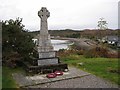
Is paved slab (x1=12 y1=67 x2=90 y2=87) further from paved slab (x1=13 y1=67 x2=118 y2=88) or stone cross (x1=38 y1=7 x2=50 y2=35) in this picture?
stone cross (x1=38 y1=7 x2=50 y2=35)

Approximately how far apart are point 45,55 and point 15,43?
362 centimetres

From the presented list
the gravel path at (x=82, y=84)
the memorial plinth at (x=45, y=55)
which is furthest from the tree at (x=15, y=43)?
the gravel path at (x=82, y=84)

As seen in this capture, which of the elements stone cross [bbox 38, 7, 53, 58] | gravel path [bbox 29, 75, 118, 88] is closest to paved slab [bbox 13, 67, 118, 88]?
gravel path [bbox 29, 75, 118, 88]

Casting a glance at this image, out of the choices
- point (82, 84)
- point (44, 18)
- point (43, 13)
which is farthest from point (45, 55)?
point (82, 84)

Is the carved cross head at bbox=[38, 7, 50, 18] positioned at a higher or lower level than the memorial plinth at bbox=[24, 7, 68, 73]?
higher

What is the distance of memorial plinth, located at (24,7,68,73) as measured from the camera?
15.9 meters

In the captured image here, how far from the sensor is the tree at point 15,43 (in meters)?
17.9

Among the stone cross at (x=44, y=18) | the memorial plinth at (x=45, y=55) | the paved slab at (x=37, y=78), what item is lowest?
the paved slab at (x=37, y=78)

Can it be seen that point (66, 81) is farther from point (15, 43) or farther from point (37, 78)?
point (15, 43)

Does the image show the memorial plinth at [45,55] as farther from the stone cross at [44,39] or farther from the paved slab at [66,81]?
the paved slab at [66,81]

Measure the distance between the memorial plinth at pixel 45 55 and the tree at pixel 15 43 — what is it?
242 centimetres

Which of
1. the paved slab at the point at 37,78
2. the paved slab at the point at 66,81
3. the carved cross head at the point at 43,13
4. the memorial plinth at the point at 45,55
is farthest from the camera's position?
the carved cross head at the point at 43,13

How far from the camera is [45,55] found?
54.8ft

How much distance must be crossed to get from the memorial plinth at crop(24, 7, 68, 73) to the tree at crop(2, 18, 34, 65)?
7.93 feet
